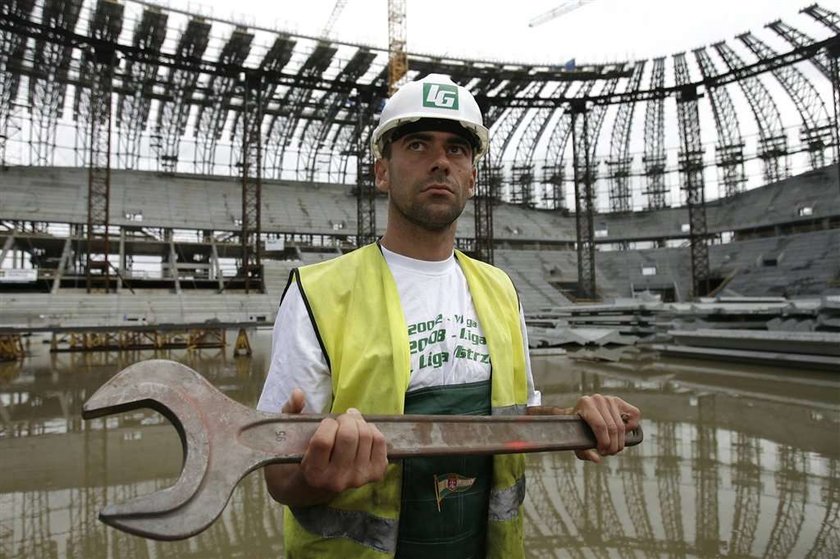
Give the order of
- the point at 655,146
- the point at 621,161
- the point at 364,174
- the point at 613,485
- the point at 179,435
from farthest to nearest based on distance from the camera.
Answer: the point at 655,146, the point at 621,161, the point at 364,174, the point at 613,485, the point at 179,435

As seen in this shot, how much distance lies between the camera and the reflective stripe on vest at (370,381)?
53.9 inches

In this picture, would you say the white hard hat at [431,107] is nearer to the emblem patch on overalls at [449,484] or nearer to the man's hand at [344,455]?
the man's hand at [344,455]

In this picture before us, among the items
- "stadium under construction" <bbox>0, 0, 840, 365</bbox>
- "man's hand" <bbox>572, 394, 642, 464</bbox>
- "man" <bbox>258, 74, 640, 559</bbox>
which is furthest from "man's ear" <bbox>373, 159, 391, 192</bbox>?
"stadium under construction" <bbox>0, 0, 840, 365</bbox>

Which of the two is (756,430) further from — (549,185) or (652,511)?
(549,185)

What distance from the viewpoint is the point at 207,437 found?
1.10 metres

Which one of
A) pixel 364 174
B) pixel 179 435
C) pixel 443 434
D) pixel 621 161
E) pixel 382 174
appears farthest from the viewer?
pixel 621 161

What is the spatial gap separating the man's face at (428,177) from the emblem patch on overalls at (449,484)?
0.80 metres

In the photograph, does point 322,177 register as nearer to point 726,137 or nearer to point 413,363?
point 726,137

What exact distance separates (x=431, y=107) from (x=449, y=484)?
1.21 m

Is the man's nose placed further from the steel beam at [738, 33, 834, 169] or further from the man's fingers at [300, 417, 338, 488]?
the steel beam at [738, 33, 834, 169]

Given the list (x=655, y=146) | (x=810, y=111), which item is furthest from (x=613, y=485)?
(x=655, y=146)

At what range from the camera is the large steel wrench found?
97cm

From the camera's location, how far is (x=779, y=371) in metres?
10.6

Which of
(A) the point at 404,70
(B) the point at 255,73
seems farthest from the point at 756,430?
(A) the point at 404,70
